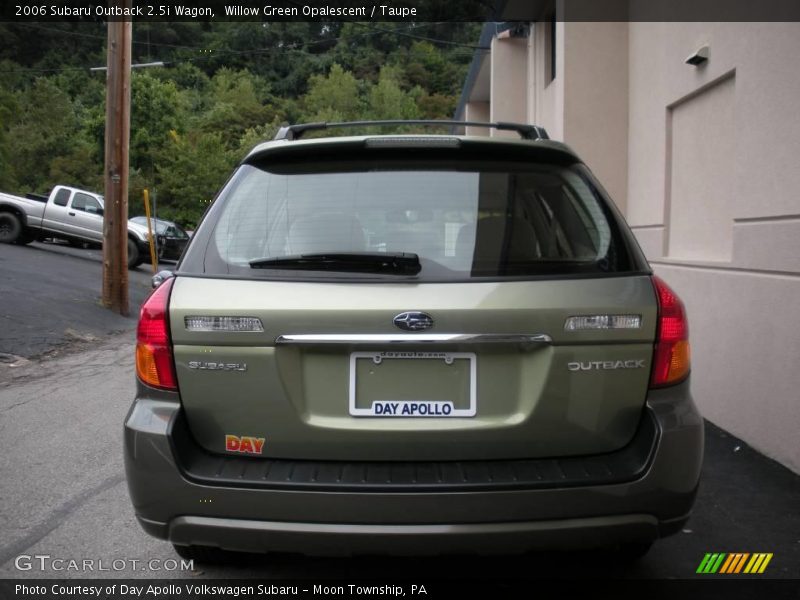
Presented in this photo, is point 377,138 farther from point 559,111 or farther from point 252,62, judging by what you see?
point 252,62

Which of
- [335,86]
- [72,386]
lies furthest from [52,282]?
[335,86]

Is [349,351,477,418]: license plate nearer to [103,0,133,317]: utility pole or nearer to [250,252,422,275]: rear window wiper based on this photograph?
[250,252,422,275]: rear window wiper

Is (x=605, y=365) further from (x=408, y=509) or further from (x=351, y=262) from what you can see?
(x=351, y=262)

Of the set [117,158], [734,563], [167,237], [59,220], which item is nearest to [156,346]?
[734,563]

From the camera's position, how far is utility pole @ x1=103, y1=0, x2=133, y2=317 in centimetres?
1321

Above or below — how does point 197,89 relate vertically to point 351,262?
above

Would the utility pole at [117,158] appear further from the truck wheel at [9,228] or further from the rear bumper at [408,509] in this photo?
the rear bumper at [408,509]

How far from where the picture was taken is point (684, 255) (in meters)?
7.13

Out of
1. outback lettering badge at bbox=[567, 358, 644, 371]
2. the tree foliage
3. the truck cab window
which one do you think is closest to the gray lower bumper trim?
outback lettering badge at bbox=[567, 358, 644, 371]

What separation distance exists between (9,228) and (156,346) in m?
22.0

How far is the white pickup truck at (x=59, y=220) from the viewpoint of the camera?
22.1m

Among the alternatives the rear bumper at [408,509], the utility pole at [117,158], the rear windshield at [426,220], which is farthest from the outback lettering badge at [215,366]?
the utility pole at [117,158]

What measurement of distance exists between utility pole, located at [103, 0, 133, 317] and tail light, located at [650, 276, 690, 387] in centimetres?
1217

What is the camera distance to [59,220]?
882 inches
